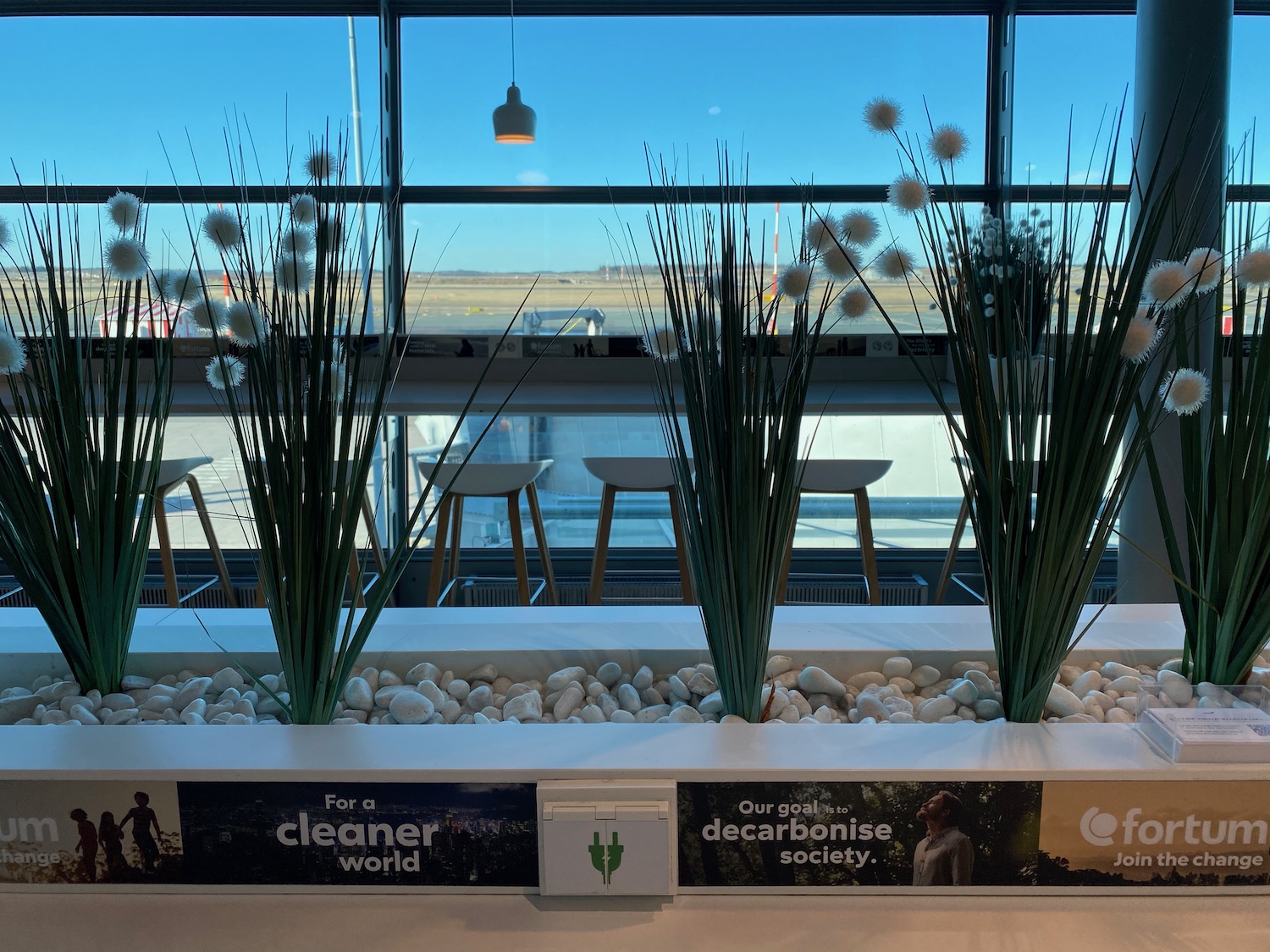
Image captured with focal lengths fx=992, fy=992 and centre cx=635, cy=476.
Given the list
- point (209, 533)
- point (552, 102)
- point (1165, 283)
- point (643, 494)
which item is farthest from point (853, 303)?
point (552, 102)

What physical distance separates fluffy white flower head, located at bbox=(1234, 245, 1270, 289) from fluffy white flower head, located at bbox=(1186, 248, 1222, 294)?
0.08ft

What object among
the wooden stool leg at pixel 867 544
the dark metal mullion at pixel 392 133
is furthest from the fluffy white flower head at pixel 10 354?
the dark metal mullion at pixel 392 133

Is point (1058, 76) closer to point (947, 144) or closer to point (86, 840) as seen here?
point (947, 144)

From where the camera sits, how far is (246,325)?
1033mm

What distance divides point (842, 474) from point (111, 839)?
2370 millimetres

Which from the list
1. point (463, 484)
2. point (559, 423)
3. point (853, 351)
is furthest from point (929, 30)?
point (463, 484)

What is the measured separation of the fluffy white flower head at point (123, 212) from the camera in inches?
45.1

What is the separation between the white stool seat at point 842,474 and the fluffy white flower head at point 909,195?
1.96 m

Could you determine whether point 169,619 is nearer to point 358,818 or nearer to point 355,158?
point 358,818

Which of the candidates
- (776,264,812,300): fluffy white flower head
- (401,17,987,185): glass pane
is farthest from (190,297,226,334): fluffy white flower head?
(401,17,987,185): glass pane

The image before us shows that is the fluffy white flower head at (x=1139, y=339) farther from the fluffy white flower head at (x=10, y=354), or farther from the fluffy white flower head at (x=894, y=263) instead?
the fluffy white flower head at (x=10, y=354)

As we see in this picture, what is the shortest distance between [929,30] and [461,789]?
15.9ft

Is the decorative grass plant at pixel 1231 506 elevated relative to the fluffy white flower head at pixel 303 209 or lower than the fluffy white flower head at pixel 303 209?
lower

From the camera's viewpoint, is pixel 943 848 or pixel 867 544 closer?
pixel 943 848
